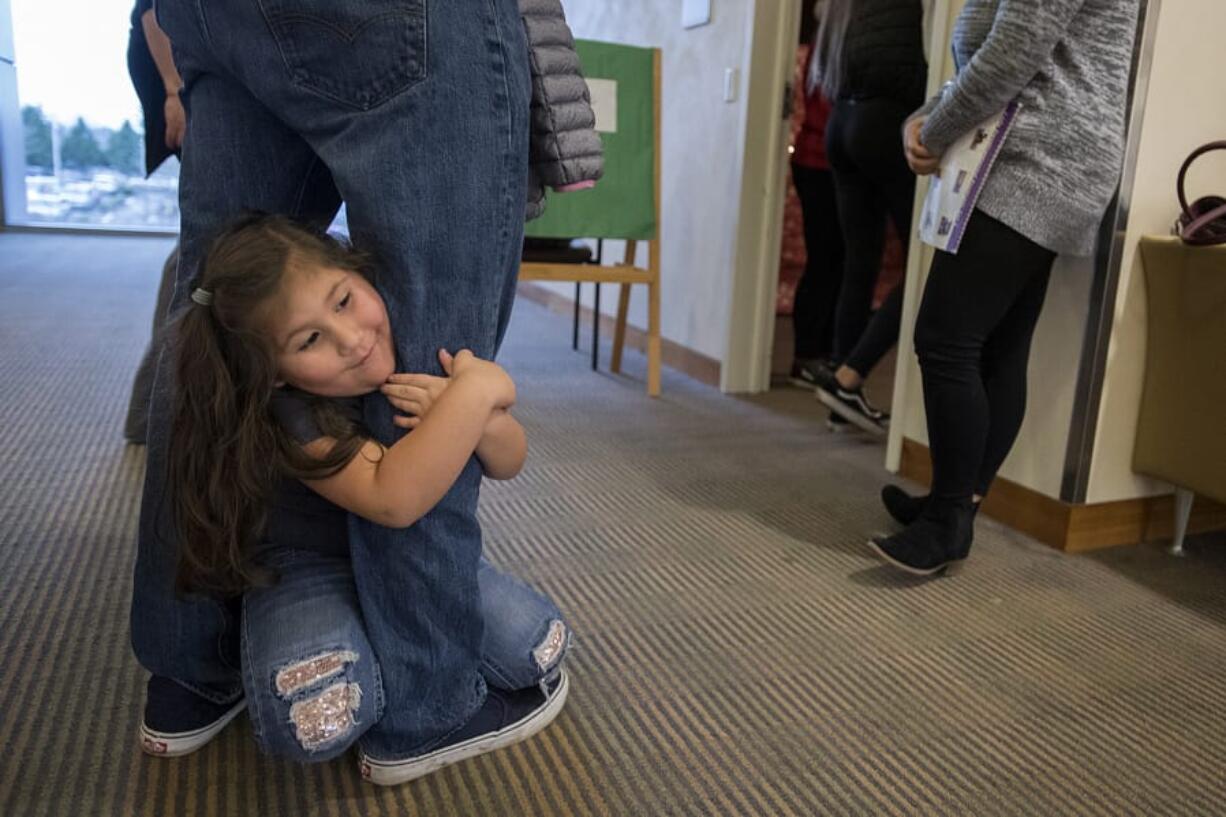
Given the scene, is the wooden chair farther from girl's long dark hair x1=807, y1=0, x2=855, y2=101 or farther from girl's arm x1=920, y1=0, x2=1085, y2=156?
girl's arm x1=920, y1=0, x2=1085, y2=156

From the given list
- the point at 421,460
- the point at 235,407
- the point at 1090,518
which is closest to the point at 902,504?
the point at 1090,518

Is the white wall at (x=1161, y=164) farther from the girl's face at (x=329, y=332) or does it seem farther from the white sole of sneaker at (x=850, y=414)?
the girl's face at (x=329, y=332)

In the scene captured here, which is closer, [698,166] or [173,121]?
[173,121]

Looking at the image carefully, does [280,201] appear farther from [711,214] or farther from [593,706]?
[711,214]

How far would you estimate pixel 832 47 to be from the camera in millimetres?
2195

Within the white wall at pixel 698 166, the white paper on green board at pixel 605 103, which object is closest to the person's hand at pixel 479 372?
the white paper on green board at pixel 605 103

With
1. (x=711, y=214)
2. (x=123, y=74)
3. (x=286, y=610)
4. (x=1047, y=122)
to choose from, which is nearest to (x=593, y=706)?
(x=286, y=610)

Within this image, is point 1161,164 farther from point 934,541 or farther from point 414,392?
point 414,392

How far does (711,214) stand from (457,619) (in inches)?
82.0

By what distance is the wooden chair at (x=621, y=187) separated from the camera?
2396mm

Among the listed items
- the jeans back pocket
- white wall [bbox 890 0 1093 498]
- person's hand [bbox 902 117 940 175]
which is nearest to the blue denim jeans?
the jeans back pocket

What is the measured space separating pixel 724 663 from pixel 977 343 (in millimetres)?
621

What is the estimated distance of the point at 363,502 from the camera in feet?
2.55

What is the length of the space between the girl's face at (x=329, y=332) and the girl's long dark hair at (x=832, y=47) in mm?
1715
